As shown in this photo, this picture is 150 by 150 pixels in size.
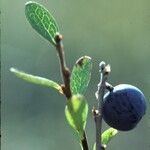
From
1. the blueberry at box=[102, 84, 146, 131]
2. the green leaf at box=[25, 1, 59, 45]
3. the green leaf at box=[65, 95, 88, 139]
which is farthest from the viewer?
the blueberry at box=[102, 84, 146, 131]

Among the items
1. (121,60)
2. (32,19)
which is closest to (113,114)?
(32,19)

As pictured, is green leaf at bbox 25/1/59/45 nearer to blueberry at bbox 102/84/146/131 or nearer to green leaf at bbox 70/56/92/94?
green leaf at bbox 70/56/92/94

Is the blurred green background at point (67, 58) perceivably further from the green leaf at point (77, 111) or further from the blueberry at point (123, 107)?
the green leaf at point (77, 111)

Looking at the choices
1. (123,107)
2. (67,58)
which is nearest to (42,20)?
(123,107)

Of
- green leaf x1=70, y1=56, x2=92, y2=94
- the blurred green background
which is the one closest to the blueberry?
green leaf x1=70, y1=56, x2=92, y2=94

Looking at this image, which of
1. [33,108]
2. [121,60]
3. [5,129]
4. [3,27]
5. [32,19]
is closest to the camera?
[32,19]

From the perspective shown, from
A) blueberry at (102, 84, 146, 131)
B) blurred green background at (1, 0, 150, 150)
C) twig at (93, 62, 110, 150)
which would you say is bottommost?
blurred green background at (1, 0, 150, 150)

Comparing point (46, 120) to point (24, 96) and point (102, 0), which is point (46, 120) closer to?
point (24, 96)
